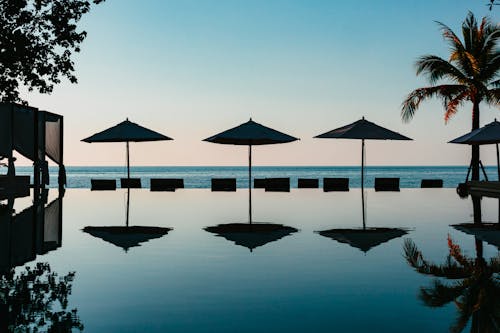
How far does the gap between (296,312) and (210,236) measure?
561cm

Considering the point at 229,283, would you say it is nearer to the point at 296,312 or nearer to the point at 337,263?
the point at 296,312

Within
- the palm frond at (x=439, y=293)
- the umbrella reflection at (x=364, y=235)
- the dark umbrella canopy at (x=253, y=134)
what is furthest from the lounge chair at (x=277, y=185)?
the palm frond at (x=439, y=293)

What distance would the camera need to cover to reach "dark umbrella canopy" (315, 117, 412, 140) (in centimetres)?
2078

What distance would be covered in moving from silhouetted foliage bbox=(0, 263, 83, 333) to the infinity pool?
0.03 metres

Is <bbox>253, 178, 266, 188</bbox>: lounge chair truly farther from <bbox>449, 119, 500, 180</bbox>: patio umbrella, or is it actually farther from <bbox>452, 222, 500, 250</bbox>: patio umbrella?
<bbox>452, 222, 500, 250</bbox>: patio umbrella

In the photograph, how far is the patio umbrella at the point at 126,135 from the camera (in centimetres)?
2383

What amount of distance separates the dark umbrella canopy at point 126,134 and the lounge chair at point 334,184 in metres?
8.34

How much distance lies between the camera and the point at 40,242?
9555mm

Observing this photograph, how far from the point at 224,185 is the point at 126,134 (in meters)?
6.59

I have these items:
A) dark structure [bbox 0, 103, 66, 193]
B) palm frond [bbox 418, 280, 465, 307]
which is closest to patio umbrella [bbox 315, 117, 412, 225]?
dark structure [bbox 0, 103, 66, 193]

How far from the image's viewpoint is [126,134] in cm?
2400

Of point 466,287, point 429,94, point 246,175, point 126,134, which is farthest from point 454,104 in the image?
point 246,175

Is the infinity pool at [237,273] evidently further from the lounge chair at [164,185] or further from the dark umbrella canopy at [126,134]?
the lounge chair at [164,185]

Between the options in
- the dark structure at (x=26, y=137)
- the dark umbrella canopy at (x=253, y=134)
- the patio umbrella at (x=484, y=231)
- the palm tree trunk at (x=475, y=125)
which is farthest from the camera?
the palm tree trunk at (x=475, y=125)
